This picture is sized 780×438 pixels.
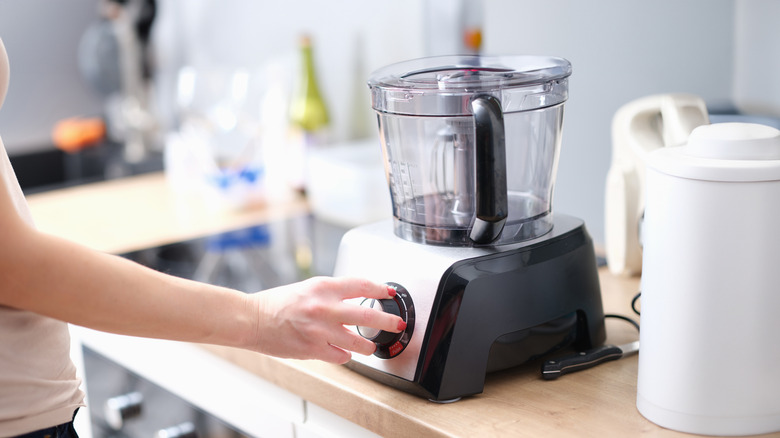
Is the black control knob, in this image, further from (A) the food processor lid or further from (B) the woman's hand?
(A) the food processor lid

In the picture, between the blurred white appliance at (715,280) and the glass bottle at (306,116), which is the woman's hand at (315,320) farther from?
the glass bottle at (306,116)

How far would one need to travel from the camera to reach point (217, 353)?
101cm

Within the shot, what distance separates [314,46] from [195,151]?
0.37 m

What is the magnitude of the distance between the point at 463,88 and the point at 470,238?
0.49 feet

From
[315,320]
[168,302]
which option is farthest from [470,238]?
[168,302]

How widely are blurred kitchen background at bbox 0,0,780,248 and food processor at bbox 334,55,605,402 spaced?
1.02ft

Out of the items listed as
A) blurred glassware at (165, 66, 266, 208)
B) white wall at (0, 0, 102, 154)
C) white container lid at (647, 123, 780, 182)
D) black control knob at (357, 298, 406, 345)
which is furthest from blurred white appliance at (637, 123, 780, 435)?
white wall at (0, 0, 102, 154)

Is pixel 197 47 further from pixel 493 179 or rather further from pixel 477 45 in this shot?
pixel 493 179

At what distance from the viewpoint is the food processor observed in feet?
2.44

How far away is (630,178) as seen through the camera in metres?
1.07

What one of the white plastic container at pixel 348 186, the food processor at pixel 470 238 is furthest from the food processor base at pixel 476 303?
the white plastic container at pixel 348 186

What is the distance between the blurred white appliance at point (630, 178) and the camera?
1.07m

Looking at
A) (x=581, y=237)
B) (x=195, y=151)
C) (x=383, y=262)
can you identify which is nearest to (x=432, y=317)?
(x=383, y=262)

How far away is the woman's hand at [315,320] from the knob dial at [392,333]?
0.01 meters
